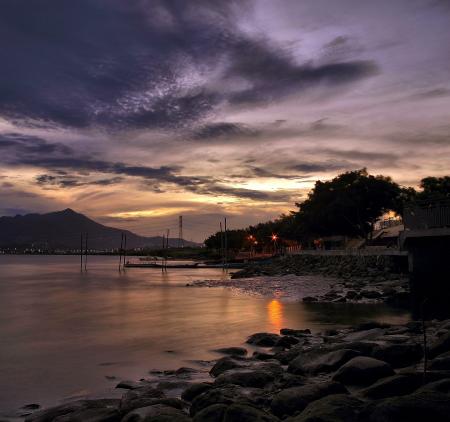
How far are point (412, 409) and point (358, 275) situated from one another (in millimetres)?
45525

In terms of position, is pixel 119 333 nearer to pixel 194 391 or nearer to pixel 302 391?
pixel 194 391

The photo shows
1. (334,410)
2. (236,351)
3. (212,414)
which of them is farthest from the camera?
(236,351)

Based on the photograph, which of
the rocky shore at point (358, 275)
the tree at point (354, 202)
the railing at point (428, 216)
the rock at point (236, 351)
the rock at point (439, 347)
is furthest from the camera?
the tree at point (354, 202)

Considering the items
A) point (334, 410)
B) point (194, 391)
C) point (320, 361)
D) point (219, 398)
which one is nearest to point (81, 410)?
point (194, 391)

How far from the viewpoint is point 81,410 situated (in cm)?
1070

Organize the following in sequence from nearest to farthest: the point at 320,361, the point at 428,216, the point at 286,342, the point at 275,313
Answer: the point at 320,361, the point at 286,342, the point at 428,216, the point at 275,313

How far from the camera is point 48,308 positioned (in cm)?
4234

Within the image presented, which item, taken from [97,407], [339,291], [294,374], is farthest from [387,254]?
[97,407]

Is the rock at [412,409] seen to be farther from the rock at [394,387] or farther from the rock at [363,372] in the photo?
the rock at [363,372]

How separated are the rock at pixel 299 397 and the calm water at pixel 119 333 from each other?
259 inches

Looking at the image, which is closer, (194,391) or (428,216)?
(194,391)

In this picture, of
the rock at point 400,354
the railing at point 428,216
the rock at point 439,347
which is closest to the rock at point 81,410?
the rock at point 400,354

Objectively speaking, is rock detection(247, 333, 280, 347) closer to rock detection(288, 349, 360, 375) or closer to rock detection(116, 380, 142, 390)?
rock detection(288, 349, 360, 375)

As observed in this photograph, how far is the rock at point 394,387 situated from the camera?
31.0 ft
